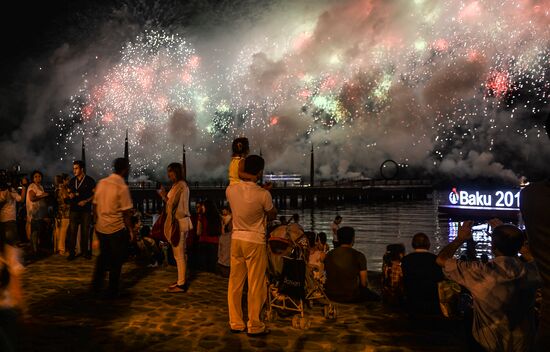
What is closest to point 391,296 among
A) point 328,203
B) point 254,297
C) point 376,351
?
point 376,351

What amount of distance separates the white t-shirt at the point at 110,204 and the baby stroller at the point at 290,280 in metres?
2.34

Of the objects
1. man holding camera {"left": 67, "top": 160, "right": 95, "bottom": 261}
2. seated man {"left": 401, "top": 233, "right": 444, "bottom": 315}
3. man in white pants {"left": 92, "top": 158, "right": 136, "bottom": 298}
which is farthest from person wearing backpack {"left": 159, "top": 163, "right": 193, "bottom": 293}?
seated man {"left": 401, "top": 233, "right": 444, "bottom": 315}

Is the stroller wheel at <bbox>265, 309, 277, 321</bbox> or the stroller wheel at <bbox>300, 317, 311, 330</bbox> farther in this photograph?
the stroller wheel at <bbox>265, 309, 277, 321</bbox>

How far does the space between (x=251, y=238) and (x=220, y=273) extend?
373 centimetres

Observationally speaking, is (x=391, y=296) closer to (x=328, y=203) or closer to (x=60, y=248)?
(x=60, y=248)

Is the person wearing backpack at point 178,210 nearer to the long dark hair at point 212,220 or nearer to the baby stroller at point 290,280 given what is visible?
the baby stroller at point 290,280

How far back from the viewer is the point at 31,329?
523 centimetres

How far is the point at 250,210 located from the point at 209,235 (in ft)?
14.0

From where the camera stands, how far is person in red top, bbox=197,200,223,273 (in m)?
8.92

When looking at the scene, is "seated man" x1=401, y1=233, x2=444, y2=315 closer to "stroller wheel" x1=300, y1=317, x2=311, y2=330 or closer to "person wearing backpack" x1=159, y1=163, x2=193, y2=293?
"stroller wheel" x1=300, y1=317, x2=311, y2=330

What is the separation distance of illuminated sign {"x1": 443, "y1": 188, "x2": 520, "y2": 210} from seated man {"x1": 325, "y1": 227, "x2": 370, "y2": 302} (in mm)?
21535

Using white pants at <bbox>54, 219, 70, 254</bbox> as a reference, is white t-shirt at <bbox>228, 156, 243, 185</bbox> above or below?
→ above

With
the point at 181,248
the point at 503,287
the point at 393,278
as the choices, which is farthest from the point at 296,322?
the point at 503,287

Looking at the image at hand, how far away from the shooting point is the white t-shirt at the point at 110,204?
643 cm
